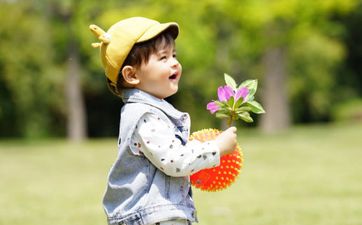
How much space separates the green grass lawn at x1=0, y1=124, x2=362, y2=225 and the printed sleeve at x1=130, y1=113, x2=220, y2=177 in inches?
117

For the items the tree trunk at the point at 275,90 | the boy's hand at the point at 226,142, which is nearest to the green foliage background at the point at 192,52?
the tree trunk at the point at 275,90

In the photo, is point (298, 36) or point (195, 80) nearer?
point (298, 36)

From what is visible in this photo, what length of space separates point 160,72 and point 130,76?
0.42 feet

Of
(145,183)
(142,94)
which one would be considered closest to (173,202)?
(145,183)

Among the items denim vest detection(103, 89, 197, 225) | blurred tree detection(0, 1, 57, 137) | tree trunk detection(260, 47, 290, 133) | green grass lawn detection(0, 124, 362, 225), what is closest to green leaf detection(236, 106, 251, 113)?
denim vest detection(103, 89, 197, 225)

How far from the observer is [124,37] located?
118 inches

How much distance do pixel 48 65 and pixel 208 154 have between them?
2279 centimetres

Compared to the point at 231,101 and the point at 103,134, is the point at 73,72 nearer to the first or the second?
the point at 103,134

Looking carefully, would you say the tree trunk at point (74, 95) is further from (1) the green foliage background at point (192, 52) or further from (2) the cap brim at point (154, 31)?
(2) the cap brim at point (154, 31)

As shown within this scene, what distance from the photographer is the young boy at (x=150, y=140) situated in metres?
2.92

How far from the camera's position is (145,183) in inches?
117

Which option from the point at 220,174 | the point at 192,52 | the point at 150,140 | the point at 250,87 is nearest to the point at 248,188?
the point at 220,174

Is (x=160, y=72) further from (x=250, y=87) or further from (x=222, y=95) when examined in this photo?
(x=250, y=87)

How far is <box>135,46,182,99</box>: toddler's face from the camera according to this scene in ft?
9.96
